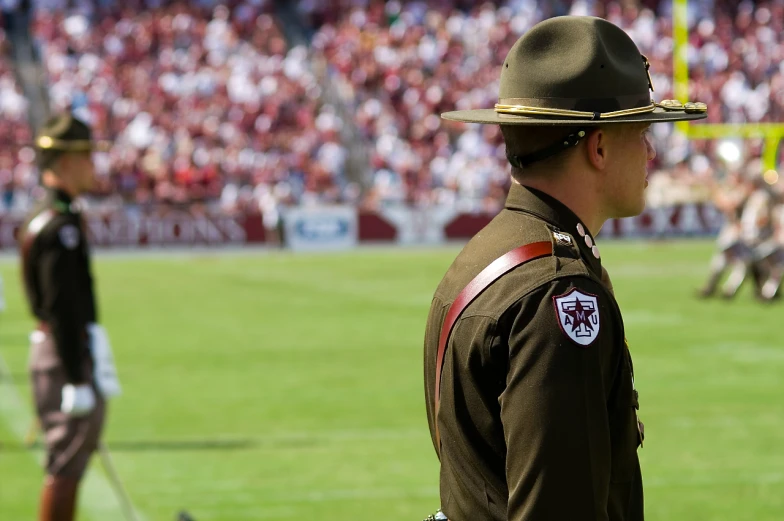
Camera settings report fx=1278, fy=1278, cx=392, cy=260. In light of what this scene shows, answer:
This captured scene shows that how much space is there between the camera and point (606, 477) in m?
2.47

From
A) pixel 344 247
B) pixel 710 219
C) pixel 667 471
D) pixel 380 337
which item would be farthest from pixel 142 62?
pixel 667 471

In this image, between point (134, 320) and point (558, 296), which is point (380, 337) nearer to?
point (134, 320)

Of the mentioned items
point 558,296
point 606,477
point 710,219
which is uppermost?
point 558,296

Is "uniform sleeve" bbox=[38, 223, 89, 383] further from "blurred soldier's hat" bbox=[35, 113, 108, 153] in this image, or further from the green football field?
the green football field

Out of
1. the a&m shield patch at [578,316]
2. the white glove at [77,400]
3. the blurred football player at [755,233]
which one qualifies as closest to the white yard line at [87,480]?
the white glove at [77,400]

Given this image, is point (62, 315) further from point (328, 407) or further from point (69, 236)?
point (328, 407)

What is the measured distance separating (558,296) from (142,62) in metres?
37.0

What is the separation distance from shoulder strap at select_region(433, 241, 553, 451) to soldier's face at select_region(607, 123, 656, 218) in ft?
0.90

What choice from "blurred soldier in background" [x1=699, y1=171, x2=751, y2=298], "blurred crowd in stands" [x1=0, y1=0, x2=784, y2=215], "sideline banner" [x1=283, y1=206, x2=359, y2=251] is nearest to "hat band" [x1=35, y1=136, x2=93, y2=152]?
"blurred soldier in background" [x1=699, y1=171, x2=751, y2=298]

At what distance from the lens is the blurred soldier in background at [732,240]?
19969mm

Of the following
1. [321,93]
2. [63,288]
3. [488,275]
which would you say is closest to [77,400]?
[63,288]

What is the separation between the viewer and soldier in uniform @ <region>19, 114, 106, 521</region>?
20.0ft

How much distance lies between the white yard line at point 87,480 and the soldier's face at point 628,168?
5.53 metres

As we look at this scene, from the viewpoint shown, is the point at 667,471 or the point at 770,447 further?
the point at 770,447
